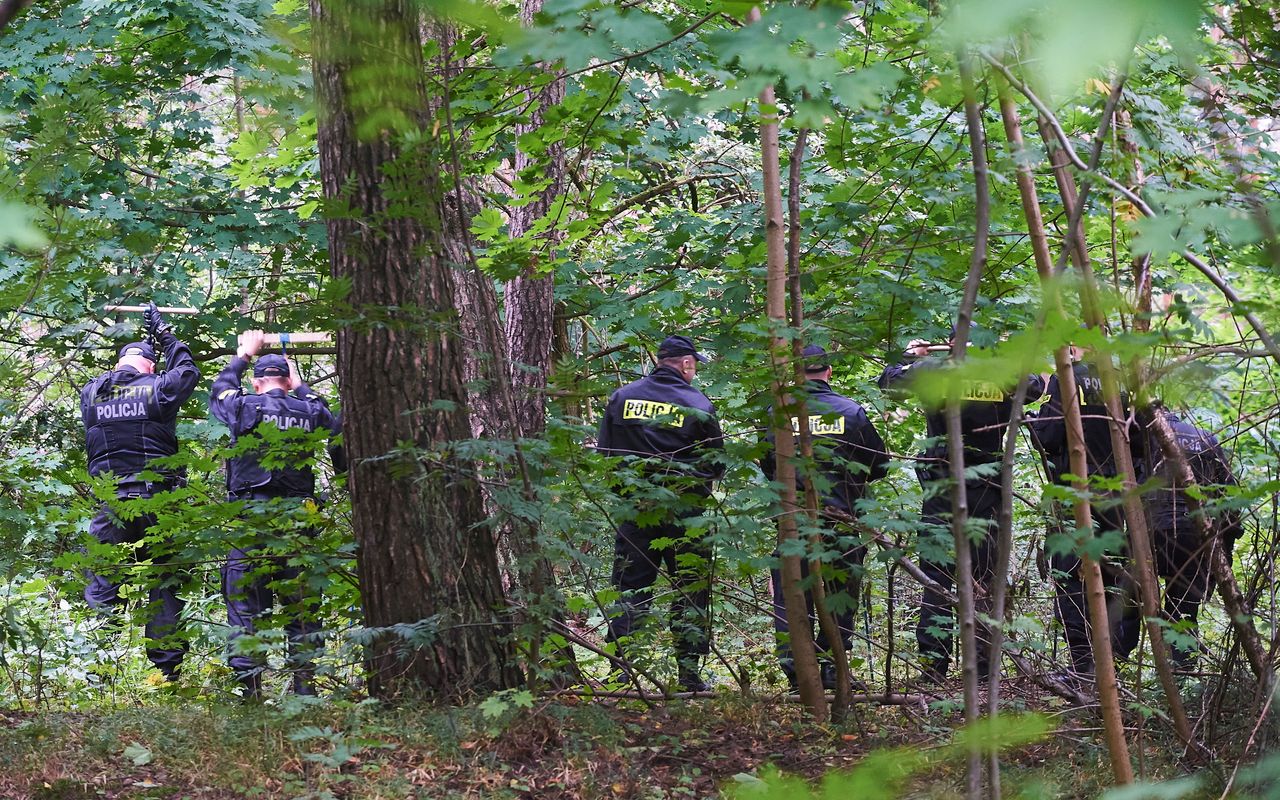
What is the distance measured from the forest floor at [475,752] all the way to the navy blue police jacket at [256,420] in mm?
2282

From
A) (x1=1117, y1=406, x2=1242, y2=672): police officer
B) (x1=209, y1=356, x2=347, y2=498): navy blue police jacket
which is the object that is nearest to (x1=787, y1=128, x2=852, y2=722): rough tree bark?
(x1=1117, y1=406, x2=1242, y2=672): police officer

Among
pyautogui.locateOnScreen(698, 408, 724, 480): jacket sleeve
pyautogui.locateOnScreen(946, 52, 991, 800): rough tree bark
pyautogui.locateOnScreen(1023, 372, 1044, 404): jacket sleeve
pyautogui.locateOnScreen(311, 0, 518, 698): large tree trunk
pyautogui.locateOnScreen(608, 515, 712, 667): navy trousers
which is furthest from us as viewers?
pyautogui.locateOnScreen(1023, 372, 1044, 404): jacket sleeve

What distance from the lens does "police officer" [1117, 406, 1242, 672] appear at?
351 cm

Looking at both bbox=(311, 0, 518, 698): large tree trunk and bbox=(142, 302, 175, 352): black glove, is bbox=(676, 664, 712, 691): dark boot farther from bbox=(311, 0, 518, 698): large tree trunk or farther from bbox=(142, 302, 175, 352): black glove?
bbox=(142, 302, 175, 352): black glove

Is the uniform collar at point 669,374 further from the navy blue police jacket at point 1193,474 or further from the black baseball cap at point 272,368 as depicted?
the navy blue police jacket at point 1193,474

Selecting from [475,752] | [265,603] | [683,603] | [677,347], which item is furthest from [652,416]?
[475,752]

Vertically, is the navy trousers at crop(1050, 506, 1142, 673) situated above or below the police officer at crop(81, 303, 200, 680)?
below

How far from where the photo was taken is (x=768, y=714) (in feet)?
15.0

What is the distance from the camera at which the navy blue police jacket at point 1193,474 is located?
3.76m

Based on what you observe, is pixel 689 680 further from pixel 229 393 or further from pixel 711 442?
pixel 229 393

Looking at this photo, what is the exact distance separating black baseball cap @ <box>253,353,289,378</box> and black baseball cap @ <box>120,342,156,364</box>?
42.7 inches

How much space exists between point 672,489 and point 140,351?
15.2 feet

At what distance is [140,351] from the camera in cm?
731

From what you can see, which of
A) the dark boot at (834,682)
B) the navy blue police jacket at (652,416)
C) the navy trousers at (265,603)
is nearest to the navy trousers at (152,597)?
the navy trousers at (265,603)
